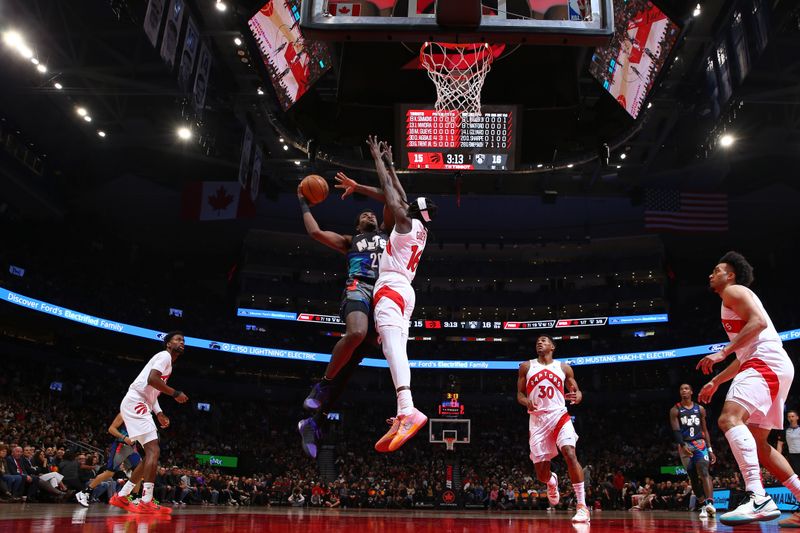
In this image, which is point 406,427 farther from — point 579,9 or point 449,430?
point 449,430

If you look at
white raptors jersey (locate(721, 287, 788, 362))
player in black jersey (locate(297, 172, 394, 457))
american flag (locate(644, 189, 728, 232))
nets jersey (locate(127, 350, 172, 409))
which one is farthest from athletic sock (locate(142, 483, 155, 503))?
american flag (locate(644, 189, 728, 232))

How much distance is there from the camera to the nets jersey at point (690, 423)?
966 cm

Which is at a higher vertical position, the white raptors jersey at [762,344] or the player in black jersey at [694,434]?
the white raptors jersey at [762,344]

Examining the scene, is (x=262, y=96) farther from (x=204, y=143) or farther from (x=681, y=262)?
(x=681, y=262)

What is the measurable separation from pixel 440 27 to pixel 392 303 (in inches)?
120

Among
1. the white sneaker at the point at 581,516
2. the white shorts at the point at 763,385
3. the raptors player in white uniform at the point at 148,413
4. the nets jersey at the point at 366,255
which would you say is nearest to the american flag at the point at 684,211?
the white sneaker at the point at 581,516

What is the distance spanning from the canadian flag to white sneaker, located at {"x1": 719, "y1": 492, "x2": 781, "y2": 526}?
1771cm

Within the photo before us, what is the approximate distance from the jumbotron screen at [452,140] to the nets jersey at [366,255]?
7385mm

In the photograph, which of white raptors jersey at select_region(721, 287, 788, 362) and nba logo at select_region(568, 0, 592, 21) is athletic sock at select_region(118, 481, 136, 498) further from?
nba logo at select_region(568, 0, 592, 21)

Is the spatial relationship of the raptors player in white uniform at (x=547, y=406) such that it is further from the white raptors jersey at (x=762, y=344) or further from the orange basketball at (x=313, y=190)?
the orange basketball at (x=313, y=190)

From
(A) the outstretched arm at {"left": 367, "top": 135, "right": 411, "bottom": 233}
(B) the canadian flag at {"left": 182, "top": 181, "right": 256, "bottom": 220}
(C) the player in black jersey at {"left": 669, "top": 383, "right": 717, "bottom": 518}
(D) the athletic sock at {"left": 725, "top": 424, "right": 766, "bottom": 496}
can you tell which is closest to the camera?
(D) the athletic sock at {"left": 725, "top": 424, "right": 766, "bottom": 496}

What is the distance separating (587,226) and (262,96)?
20359mm

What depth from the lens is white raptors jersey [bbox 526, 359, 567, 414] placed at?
770 cm

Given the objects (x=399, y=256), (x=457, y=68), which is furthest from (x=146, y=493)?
(x=457, y=68)
